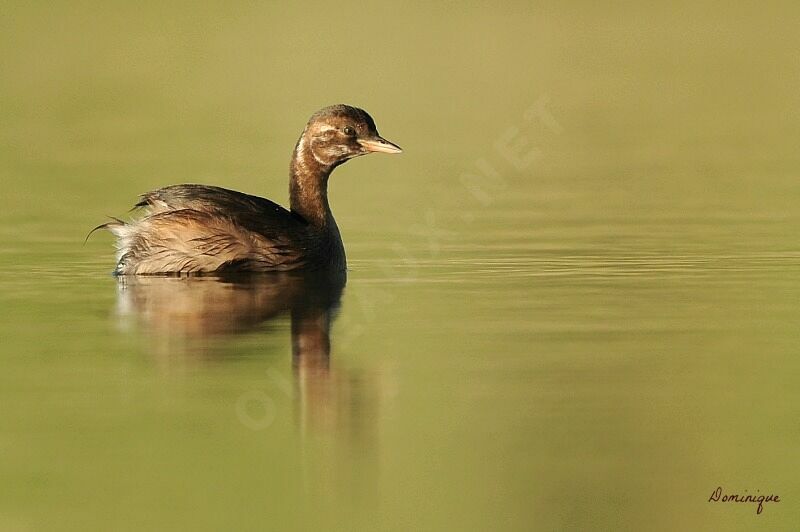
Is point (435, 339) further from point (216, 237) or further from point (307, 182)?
point (307, 182)

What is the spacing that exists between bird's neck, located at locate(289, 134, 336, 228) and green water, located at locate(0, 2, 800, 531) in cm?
63

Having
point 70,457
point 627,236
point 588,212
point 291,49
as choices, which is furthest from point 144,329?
point 291,49

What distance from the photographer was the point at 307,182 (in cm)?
1639

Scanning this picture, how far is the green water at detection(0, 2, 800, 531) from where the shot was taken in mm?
8602

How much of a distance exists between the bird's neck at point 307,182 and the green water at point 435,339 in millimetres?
626

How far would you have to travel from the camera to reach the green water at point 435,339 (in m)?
8.60

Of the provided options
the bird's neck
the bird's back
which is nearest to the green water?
the bird's back

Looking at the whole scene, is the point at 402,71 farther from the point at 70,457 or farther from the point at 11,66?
the point at 70,457

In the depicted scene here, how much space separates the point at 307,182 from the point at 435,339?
4528 mm
